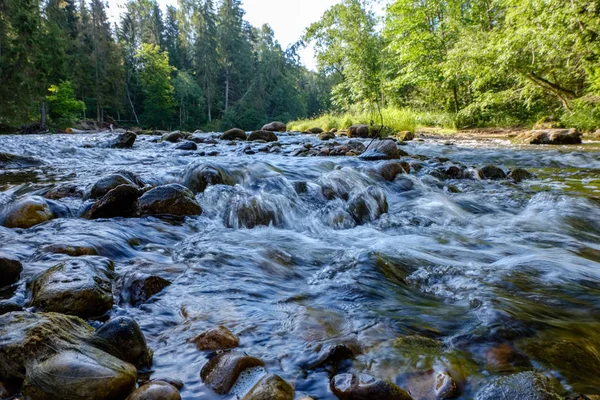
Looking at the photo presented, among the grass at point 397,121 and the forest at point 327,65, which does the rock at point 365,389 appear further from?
the grass at point 397,121

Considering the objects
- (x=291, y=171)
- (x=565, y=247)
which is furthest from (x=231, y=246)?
(x=291, y=171)

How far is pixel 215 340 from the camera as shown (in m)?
1.74

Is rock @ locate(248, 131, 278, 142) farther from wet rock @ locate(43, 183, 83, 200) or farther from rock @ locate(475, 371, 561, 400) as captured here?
rock @ locate(475, 371, 561, 400)

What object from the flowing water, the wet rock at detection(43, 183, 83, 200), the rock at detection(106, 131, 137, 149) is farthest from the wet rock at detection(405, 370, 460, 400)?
the rock at detection(106, 131, 137, 149)

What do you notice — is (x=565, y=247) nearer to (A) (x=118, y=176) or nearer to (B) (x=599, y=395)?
(B) (x=599, y=395)

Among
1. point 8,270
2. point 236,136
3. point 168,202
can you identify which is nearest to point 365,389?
point 8,270

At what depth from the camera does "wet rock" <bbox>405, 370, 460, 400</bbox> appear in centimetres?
141

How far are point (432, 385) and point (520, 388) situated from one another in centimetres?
30

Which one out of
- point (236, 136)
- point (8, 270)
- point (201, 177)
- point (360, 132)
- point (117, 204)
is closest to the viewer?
point (8, 270)

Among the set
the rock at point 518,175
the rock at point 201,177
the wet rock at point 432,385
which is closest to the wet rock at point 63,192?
the rock at point 201,177

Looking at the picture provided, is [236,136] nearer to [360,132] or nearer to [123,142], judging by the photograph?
[123,142]

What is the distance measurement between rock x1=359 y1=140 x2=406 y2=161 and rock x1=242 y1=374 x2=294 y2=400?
22.9ft

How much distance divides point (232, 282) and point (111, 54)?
42.3 m

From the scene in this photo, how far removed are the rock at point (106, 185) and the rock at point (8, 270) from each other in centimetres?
200
